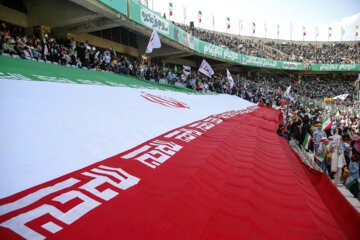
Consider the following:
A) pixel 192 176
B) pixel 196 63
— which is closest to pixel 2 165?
pixel 192 176

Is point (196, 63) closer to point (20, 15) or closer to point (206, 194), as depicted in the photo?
point (20, 15)

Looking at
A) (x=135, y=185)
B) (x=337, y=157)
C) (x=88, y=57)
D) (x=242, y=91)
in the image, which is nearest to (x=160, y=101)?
(x=135, y=185)

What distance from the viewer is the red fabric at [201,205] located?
1370mm

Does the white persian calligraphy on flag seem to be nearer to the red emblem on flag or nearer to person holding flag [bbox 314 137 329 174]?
the red emblem on flag

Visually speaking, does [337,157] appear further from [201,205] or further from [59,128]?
[59,128]

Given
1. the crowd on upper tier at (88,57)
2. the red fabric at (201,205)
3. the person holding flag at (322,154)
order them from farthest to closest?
the crowd on upper tier at (88,57) → the person holding flag at (322,154) → the red fabric at (201,205)

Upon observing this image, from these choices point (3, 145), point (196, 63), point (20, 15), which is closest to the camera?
point (3, 145)

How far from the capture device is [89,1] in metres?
9.44

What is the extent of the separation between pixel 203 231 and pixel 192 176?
75 cm

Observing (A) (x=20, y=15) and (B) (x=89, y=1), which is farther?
(A) (x=20, y=15)

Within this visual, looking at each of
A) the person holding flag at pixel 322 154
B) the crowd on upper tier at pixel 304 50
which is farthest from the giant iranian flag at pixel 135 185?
the crowd on upper tier at pixel 304 50

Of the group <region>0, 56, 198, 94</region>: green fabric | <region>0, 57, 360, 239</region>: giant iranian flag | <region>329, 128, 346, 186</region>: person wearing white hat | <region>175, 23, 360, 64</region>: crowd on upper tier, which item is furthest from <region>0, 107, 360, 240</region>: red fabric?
<region>175, 23, 360, 64</region>: crowd on upper tier

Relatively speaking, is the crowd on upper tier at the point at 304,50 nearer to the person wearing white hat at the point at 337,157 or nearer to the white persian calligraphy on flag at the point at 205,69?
the white persian calligraphy on flag at the point at 205,69

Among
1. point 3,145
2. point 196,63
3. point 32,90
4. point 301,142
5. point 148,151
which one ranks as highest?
point 196,63
